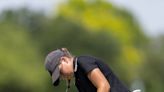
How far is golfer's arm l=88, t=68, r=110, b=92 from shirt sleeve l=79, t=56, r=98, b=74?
0.05m

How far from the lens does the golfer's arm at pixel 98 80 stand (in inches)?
435

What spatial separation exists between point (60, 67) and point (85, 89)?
520mm

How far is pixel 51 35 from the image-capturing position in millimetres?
68188

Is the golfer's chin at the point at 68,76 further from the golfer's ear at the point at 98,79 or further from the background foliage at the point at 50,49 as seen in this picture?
the background foliage at the point at 50,49

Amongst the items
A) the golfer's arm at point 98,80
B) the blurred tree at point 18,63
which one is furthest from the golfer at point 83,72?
the blurred tree at point 18,63

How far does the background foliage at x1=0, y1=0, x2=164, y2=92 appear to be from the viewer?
52969mm

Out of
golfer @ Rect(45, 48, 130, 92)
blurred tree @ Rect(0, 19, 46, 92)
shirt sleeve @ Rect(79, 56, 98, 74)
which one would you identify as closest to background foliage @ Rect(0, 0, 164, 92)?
blurred tree @ Rect(0, 19, 46, 92)

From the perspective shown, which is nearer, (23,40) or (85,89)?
(85,89)

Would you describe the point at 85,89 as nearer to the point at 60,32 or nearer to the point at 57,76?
the point at 57,76

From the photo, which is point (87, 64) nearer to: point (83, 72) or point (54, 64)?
point (83, 72)

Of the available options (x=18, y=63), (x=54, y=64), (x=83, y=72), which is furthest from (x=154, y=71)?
(x=54, y=64)

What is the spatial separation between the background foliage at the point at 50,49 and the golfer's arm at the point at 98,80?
23.5m

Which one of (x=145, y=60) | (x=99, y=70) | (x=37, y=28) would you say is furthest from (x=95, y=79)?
(x=145, y=60)

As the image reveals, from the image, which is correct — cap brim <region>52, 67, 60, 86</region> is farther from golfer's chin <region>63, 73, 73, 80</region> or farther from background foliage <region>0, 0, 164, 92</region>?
background foliage <region>0, 0, 164, 92</region>
